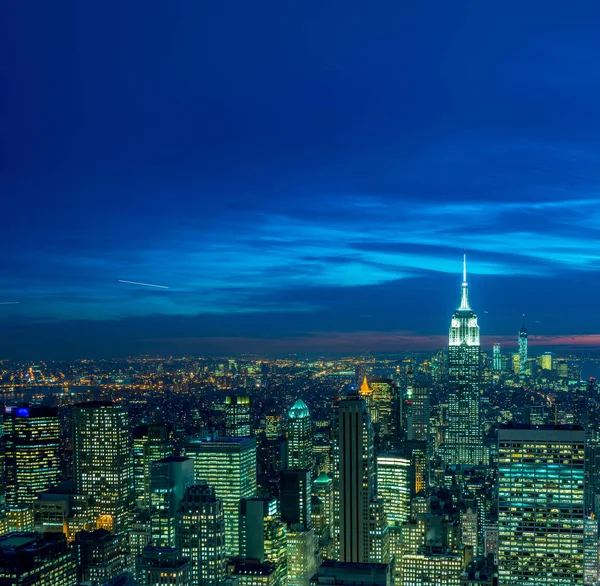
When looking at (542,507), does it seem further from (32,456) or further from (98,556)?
(32,456)

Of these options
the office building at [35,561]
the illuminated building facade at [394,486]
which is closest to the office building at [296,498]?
the illuminated building facade at [394,486]

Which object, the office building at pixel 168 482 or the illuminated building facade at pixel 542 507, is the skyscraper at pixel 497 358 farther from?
the office building at pixel 168 482

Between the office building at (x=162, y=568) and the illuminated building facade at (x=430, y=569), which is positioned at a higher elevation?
the office building at (x=162, y=568)

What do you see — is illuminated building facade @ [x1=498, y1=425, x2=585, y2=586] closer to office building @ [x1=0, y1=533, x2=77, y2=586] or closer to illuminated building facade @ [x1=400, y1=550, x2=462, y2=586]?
illuminated building facade @ [x1=400, y1=550, x2=462, y2=586]

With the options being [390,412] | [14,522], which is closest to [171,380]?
[14,522]

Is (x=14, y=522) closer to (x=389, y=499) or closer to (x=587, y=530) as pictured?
(x=389, y=499)

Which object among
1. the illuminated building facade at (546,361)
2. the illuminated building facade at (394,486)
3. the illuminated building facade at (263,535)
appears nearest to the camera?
the illuminated building facade at (546,361)
